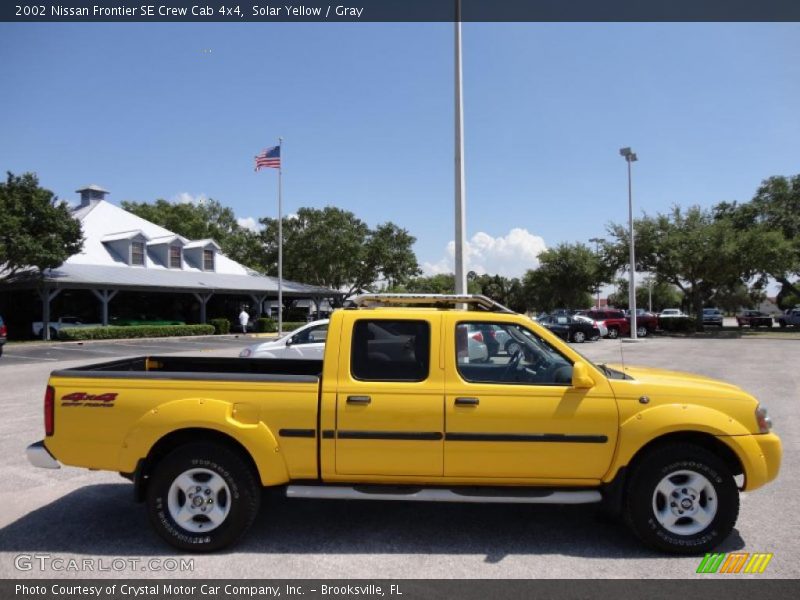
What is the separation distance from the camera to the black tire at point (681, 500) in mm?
4211

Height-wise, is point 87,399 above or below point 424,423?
above

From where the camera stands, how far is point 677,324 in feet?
132

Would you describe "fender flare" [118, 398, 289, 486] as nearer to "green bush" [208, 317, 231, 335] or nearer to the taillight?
the taillight

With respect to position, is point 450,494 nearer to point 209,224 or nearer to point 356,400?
point 356,400

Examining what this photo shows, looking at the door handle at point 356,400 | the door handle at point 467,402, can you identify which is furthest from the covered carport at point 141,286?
the door handle at point 467,402

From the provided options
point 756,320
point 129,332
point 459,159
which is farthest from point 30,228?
point 756,320

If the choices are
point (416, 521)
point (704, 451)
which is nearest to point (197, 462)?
point (416, 521)

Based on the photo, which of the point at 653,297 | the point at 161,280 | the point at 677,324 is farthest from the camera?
the point at 653,297

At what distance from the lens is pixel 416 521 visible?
16.1 feet

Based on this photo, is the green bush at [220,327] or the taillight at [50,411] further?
the green bush at [220,327]

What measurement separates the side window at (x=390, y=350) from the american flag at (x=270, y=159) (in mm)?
28473

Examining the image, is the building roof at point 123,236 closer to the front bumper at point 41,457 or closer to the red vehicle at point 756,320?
Answer: the front bumper at point 41,457

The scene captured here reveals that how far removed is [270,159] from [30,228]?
11.9 m
